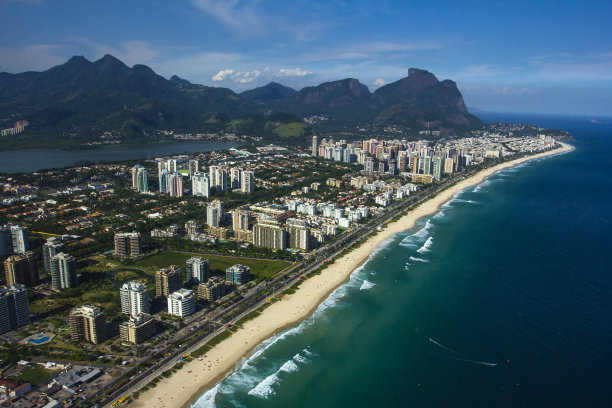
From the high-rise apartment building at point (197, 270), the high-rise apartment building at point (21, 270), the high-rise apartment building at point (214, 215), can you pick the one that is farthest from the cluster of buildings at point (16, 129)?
the high-rise apartment building at point (197, 270)

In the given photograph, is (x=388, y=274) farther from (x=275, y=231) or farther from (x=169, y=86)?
(x=169, y=86)

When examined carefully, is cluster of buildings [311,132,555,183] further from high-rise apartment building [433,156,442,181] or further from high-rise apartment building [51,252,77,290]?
high-rise apartment building [51,252,77,290]

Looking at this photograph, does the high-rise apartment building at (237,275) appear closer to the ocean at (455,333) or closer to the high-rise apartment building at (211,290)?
the high-rise apartment building at (211,290)

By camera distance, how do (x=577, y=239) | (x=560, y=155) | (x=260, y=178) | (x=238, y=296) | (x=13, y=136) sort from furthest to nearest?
(x=13, y=136) → (x=560, y=155) → (x=260, y=178) → (x=577, y=239) → (x=238, y=296)

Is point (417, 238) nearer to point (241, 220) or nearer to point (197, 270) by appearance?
point (241, 220)

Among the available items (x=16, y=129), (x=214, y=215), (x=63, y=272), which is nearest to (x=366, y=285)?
(x=214, y=215)

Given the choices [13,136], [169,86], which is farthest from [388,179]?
[169,86]
